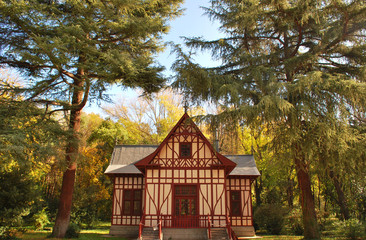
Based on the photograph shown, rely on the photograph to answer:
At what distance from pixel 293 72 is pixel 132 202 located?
13.1 metres

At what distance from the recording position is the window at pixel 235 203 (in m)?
19.8

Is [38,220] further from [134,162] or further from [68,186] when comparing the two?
[134,162]

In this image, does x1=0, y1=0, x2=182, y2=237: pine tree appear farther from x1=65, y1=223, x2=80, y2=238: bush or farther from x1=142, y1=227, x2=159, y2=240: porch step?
x1=142, y1=227, x2=159, y2=240: porch step

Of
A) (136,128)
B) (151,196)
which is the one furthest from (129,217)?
(136,128)

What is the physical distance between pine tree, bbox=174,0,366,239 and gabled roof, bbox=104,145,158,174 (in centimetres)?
934

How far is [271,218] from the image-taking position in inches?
Result: 802

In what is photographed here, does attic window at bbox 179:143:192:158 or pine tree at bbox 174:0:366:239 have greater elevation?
pine tree at bbox 174:0:366:239

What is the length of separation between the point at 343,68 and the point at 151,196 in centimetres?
1222

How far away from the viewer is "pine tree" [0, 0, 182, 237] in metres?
13.3

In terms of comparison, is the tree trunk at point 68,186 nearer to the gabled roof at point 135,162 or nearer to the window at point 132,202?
the gabled roof at point 135,162

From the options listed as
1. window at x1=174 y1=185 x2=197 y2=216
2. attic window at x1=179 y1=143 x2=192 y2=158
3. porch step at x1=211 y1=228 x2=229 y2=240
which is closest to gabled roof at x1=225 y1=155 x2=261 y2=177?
Result: window at x1=174 y1=185 x2=197 y2=216

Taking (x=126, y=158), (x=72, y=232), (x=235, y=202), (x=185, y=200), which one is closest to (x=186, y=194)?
(x=185, y=200)

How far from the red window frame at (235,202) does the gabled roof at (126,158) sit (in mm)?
6640

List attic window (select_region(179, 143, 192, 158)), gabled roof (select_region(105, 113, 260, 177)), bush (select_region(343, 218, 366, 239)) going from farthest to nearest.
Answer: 1. gabled roof (select_region(105, 113, 260, 177))
2. attic window (select_region(179, 143, 192, 158))
3. bush (select_region(343, 218, 366, 239))
